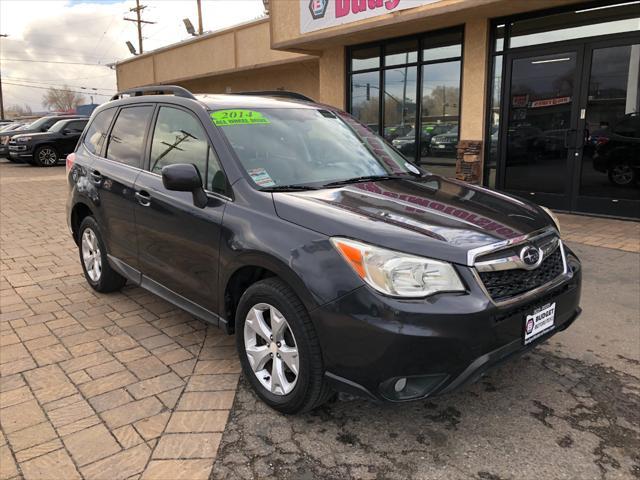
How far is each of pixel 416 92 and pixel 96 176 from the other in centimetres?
748

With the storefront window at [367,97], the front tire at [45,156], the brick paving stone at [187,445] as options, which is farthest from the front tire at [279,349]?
the front tire at [45,156]

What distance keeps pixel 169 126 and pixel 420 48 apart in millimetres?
7653

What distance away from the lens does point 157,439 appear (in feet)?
9.06

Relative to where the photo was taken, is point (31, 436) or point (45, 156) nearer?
point (31, 436)

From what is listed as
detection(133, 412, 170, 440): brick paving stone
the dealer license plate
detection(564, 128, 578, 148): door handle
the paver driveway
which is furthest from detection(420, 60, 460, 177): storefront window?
detection(133, 412, 170, 440): brick paving stone

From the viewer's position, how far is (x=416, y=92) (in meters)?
10.6

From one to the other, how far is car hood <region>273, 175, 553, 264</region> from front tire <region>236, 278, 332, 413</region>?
417mm

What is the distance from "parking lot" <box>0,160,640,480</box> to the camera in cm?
255

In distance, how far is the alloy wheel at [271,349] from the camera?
2816 mm

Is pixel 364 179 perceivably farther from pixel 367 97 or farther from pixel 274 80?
pixel 274 80

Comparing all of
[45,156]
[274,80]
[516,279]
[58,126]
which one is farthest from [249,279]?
[58,126]

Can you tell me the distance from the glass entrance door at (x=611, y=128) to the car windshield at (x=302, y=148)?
532 centimetres

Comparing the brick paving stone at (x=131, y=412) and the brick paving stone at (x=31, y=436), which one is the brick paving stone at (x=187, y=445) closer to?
the brick paving stone at (x=131, y=412)

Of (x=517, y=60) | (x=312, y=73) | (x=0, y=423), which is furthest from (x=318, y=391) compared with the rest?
(x=312, y=73)
